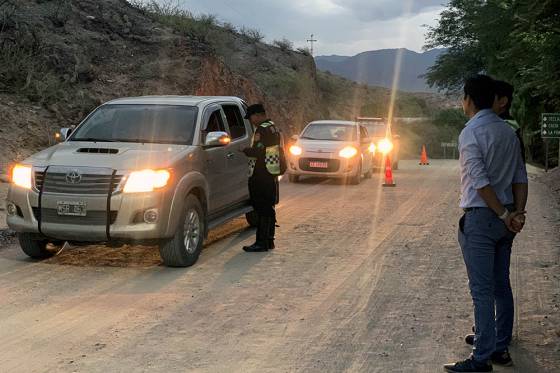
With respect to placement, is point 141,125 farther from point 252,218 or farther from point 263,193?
point 252,218

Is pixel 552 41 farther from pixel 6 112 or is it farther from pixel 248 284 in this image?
pixel 6 112

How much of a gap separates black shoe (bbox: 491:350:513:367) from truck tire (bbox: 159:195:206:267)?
388 centimetres

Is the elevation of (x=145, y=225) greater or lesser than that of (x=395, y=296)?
greater

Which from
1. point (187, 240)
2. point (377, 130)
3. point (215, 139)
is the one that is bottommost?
point (187, 240)

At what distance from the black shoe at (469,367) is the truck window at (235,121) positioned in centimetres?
566

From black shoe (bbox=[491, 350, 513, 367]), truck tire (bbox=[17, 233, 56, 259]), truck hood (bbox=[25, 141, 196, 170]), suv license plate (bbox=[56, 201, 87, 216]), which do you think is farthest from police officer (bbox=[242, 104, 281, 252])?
black shoe (bbox=[491, 350, 513, 367])

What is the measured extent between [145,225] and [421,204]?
815 centimetres

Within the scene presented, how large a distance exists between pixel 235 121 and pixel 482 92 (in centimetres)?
585

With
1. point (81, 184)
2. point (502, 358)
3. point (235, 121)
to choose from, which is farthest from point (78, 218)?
point (502, 358)

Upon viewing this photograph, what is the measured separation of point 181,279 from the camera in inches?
282

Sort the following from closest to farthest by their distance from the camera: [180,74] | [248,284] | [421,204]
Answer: [248,284]
[421,204]
[180,74]

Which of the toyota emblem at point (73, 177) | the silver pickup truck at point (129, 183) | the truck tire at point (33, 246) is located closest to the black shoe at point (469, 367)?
the silver pickup truck at point (129, 183)

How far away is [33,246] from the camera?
7.85 meters

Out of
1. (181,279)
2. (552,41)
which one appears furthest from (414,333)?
(552,41)
